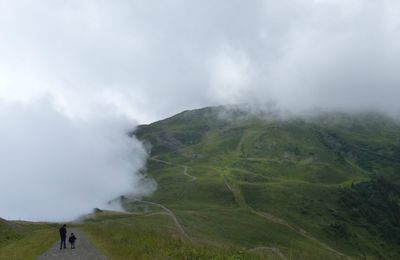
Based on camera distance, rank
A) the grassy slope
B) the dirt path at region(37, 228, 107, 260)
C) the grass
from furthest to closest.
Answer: the grassy slope
the dirt path at region(37, 228, 107, 260)
the grass

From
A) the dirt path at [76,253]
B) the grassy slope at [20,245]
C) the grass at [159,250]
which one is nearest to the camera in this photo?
the grass at [159,250]

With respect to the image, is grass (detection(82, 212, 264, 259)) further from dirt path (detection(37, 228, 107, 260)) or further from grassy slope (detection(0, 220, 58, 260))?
grassy slope (detection(0, 220, 58, 260))

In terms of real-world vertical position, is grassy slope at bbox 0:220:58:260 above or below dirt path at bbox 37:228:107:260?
above

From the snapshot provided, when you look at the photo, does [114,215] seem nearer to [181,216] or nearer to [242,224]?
[181,216]

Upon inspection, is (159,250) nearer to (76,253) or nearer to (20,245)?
(76,253)

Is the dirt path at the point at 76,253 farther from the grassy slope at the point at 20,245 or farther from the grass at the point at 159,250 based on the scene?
the grassy slope at the point at 20,245

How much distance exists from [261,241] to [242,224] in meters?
17.2

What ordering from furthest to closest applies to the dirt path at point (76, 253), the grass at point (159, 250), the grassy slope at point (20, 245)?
the grassy slope at point (20, 245) < the dirt path at point (76, 253) < the grass at point (159, 250)

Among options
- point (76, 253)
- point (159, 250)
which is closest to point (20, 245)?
point (76, 253)

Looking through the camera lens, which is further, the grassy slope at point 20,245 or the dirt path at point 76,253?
the grassy slope at point 20,245

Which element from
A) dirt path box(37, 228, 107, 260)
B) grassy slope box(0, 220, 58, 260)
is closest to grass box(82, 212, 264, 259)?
dirt path box(37, 228, 107, 260)

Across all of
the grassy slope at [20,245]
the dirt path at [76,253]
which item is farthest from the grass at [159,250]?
the grassy slope at [20,245]

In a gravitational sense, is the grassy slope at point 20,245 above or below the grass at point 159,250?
above

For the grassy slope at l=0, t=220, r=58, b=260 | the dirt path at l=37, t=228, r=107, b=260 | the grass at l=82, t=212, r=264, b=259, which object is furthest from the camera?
the grassy slope at l=0, t=220, r=58, b=260
